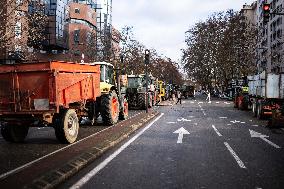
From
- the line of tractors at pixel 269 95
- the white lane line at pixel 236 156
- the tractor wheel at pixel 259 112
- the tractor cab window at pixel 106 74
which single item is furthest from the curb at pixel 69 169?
the tractor wheel at pixel 259 112

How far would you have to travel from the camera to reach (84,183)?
22.9 ft

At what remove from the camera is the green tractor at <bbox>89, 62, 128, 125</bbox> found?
648 inches

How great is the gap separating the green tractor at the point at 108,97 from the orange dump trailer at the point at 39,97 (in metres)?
4.28

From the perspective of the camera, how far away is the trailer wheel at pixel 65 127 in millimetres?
11305

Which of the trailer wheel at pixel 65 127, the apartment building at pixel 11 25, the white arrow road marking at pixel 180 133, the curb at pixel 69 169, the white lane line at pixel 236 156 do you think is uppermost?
the apartment building at pixel 11 25

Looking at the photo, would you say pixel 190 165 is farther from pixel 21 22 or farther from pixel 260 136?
pixel 21 22

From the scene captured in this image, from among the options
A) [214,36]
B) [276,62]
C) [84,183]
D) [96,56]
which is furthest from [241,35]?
[84,183]

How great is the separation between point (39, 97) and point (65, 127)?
43.9 inches

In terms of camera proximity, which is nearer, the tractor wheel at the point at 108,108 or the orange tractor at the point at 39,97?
the orange tractor at the point at 39,97

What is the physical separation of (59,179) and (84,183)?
0.43 meters

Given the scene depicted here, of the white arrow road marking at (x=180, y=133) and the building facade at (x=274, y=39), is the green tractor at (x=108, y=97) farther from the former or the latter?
the building facade at (x=274, y=39)

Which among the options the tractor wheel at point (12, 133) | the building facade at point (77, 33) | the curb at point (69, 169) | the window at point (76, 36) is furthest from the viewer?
the window at point (76, 36)

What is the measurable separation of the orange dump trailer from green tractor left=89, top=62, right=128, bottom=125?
14.1 ft

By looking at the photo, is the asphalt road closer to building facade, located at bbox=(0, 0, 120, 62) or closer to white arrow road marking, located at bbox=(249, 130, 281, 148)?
white arrow road marking, located at bbox=(249, 130, 281, 148)
